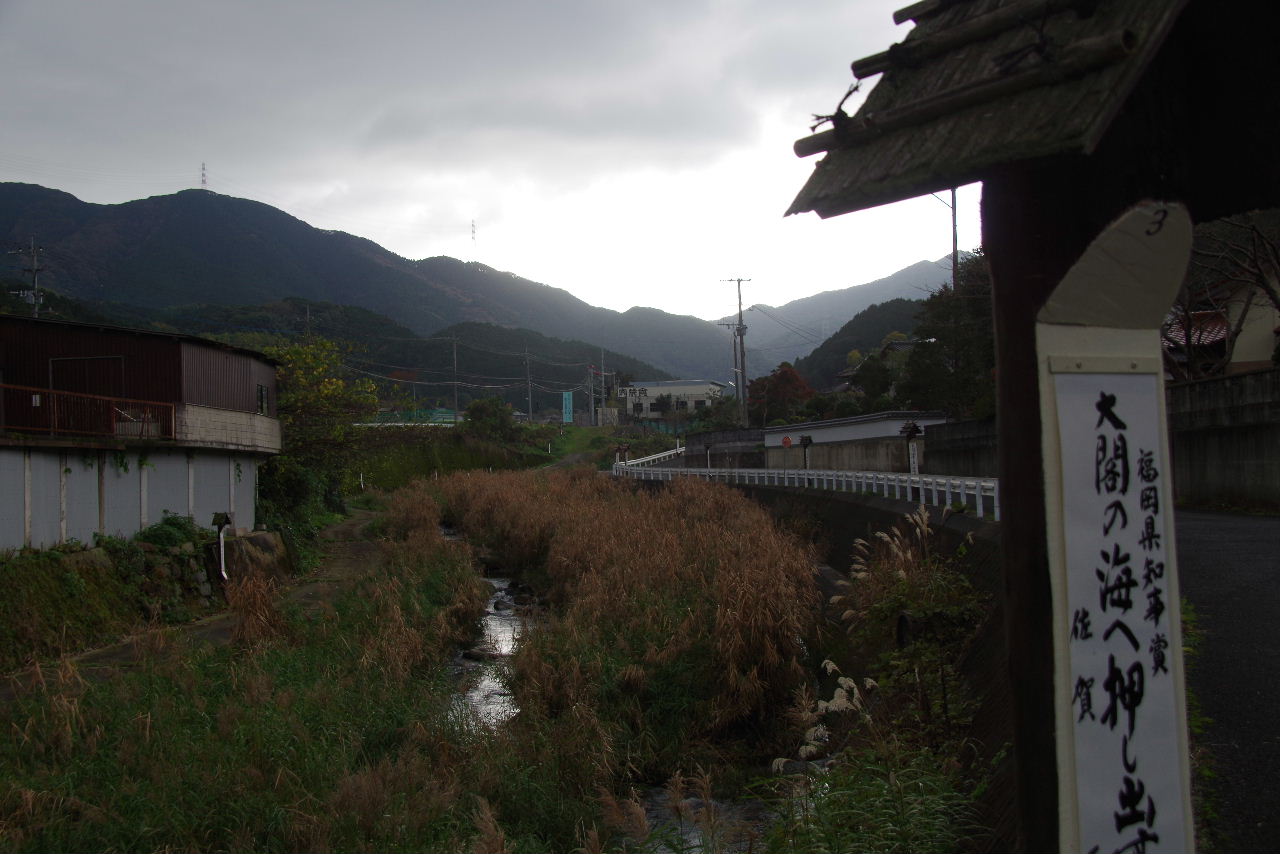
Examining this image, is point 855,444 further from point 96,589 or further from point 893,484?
point 96,589

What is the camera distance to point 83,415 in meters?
15.1

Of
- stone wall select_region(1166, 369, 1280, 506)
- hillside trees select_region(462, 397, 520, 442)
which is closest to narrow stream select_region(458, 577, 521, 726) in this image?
stone wall select_region(1166, 369, 1280, 506)

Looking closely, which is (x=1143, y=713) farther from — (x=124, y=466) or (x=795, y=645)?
(x=124, y=466)

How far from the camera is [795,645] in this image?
977 centimetres

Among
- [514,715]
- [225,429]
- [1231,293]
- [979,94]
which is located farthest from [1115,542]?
[1231,293]

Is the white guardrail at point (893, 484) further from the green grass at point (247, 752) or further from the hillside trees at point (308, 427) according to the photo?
the hillside trees at point (308, 427)

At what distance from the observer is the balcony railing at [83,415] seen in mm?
14031

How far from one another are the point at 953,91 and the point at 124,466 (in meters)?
15.7

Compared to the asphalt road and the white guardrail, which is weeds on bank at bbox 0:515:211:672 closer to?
the white guardrail

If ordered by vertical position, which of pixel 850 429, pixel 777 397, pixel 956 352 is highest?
pixel 956 352

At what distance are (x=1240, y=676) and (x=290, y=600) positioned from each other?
13.7m

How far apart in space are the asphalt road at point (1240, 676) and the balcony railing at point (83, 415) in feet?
50.0

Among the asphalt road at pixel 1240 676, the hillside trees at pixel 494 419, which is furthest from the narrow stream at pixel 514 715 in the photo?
the hillside trees at pixel 494 419

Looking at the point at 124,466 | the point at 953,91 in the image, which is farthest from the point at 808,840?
the point at 124,466
